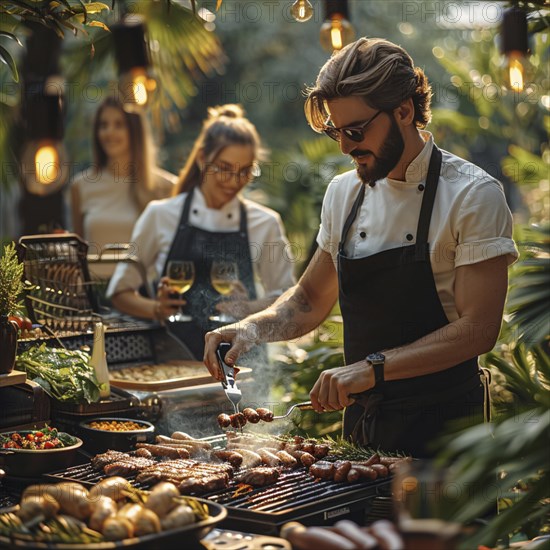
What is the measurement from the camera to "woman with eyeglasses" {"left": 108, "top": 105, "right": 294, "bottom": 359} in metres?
5.74

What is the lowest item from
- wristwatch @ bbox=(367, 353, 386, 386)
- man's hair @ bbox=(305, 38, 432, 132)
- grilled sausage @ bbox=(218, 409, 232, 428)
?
grilled sausage @ bbox=(218, 409, 232, 428)

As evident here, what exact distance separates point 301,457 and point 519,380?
2.41m

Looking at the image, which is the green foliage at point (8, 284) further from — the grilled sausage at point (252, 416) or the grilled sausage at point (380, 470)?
the grilled sausage at point (380, 470)

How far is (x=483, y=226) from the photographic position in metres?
3.49

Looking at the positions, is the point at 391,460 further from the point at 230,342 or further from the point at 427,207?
the point at 427,207

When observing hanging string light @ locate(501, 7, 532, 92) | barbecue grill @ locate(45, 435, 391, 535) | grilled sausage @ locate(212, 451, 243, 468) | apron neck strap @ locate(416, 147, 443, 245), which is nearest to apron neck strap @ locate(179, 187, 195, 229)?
hanging string light @ locate(501, 7, 532, 92)

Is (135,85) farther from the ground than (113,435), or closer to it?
farther from the ground

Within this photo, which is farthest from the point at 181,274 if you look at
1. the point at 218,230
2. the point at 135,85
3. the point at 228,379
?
the point at 135,85

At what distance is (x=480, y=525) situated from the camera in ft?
9.61

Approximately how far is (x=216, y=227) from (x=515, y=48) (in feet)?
6.56

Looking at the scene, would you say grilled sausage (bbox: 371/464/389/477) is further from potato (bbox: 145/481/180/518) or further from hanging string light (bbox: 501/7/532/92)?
hanging string light (bbox: 501/7/532/92)

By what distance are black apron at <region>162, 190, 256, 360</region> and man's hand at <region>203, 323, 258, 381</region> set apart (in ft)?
5.44

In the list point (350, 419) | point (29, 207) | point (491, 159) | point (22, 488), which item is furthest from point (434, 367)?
point (491, 159)

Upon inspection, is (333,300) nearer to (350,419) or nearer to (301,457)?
(350,419)
